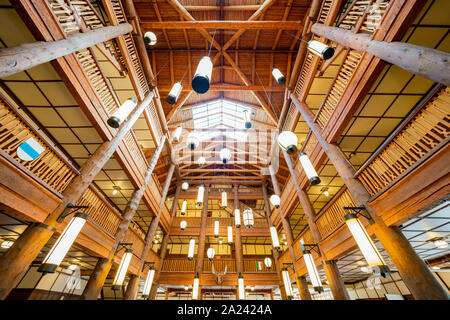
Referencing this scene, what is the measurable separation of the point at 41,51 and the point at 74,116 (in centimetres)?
383

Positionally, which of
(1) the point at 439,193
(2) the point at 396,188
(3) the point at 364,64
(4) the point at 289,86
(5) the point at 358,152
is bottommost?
(1) the point at 439,193

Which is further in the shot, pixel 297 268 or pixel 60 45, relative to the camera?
pixel 297 268

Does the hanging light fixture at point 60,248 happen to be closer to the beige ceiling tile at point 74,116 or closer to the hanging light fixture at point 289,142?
the beige ceiling tile at point 74,116

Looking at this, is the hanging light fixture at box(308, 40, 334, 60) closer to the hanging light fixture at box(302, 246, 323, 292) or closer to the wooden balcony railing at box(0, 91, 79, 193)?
the hanging light fixture at box(302, 246, 323, 292)

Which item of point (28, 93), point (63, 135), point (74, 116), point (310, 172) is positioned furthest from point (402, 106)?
point (63, 135)

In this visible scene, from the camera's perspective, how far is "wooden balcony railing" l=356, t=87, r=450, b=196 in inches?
169

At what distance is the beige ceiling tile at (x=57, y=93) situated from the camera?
6.26 m

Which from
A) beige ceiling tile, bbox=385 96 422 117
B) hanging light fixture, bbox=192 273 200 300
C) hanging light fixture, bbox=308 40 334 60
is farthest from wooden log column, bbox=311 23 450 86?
hanging light fixture, bbox=192 273 200 300

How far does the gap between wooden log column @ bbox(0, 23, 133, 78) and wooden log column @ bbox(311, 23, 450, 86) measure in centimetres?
743

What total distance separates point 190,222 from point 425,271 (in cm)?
1556

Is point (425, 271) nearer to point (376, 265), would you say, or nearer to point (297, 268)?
point (376, 265)
